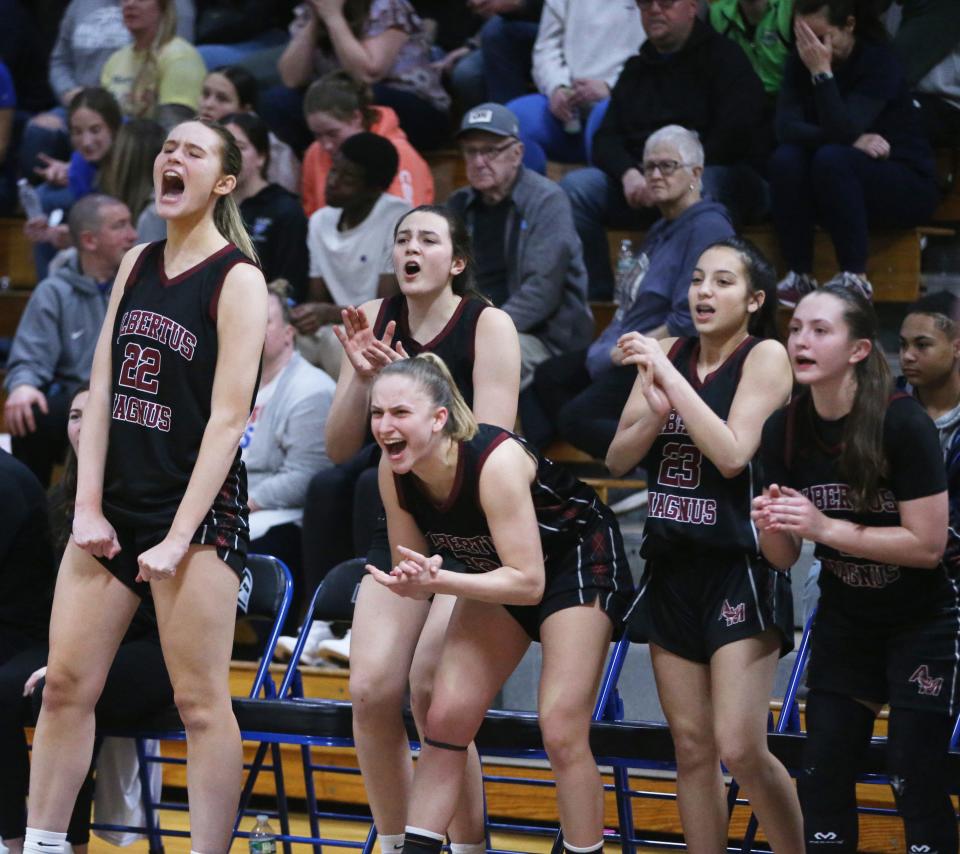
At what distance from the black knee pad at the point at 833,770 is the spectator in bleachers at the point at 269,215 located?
3424mm

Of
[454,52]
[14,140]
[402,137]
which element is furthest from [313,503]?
[14,140]

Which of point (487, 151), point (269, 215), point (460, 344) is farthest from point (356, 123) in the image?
point (460, 344)

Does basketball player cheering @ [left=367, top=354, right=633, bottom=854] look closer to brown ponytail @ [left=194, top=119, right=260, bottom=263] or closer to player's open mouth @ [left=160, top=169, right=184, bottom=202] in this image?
brown ponytail @ [left=194, top=119, right=260, bottom=263]

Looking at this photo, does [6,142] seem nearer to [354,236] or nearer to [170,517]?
[354,236]

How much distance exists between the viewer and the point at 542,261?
5.54 m

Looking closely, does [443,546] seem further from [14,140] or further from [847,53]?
[14,140]

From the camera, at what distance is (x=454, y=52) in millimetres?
7320

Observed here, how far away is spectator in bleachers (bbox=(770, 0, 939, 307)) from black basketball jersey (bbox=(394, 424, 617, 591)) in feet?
7.35

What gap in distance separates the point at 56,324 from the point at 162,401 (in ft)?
9.68

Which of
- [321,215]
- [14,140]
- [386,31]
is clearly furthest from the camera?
[14,140]

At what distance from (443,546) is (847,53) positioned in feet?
9.76

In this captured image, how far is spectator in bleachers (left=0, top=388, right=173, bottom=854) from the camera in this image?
3896 mm

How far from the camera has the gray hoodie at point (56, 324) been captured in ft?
20.2

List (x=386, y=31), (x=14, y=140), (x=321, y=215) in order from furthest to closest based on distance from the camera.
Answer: (x=14, y=140)
(x=386, y=31)
(x=321, y=215)
